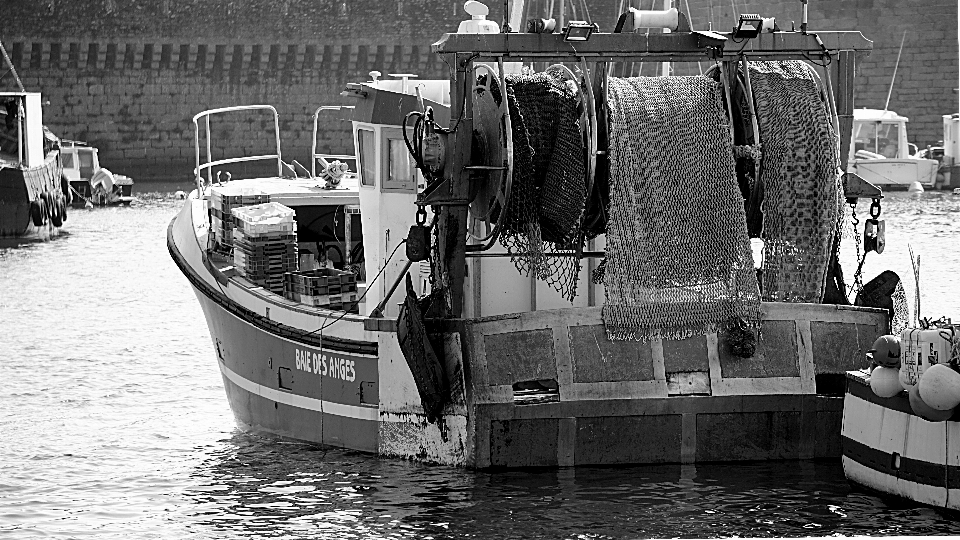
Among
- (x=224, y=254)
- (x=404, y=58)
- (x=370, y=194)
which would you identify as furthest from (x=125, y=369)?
(x=404, y=58)

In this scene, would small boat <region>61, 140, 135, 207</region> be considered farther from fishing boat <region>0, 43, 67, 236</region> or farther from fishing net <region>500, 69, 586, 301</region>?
fishing net <region>500, 69, 586, 301</region>

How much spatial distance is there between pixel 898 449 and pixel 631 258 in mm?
2291

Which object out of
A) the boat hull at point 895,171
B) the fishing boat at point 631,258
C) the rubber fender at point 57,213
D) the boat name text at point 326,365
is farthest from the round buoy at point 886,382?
the boat hull at point 895,171

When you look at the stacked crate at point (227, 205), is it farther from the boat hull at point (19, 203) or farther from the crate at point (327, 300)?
the boat hull at point (19, 203)

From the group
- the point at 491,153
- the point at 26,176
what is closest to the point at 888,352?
the point at 491,153

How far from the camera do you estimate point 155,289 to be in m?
27.7

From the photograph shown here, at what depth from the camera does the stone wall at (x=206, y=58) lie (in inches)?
2400

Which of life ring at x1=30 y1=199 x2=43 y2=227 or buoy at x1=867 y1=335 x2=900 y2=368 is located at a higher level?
buoy at x1=867 y1=335 x2=900 y2=368

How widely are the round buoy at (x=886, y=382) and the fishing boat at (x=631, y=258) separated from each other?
103 cm

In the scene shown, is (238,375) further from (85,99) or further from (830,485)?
(85,99)

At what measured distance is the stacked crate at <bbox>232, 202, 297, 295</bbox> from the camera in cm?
1375

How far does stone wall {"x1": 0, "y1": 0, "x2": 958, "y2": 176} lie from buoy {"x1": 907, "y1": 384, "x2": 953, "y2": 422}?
1913 inches

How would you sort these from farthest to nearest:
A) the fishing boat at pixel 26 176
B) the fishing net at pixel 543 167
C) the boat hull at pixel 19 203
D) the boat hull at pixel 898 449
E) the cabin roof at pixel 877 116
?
the cabin roof at pixel 877 116
the fishing boat at pixel 26 176
the boat hull at pixel 19 203
the fishing net at pixel 543 167
the boat hull at pixel 898 449

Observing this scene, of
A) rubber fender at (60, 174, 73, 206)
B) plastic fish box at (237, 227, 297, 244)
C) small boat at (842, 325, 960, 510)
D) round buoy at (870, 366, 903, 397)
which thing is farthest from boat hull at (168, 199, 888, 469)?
rubber fender at (60, 174, 73, 206)
